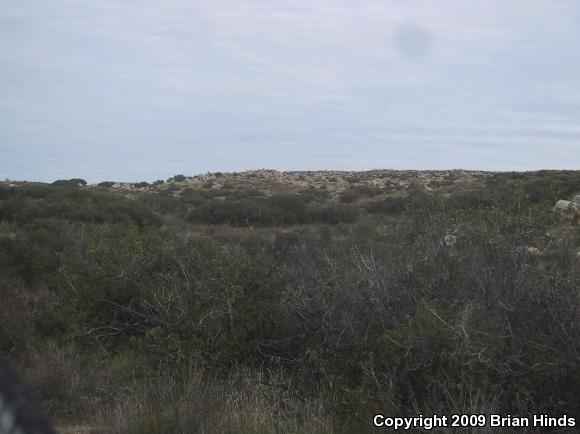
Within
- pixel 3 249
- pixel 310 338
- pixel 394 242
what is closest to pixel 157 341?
pixel 310 338

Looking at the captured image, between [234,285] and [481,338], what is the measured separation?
2.95 m

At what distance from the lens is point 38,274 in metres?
10.7

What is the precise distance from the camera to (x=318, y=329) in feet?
21.0

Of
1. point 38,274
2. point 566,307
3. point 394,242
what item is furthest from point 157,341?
point 38,274

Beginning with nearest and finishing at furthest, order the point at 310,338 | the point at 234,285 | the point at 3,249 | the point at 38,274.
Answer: the point at 310,338 → the point at 234,285 → the point at 38,274 → the point at 3,249

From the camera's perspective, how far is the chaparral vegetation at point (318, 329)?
16.2ft

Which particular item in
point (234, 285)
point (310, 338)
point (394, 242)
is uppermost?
point (394, 242)

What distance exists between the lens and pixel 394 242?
7477mm

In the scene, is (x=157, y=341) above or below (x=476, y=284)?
below

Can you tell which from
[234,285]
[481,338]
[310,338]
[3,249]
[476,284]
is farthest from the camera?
[3,249]

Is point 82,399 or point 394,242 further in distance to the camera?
point 394,242

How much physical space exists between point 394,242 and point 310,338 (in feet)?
5.74

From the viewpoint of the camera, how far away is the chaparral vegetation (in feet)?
16.2

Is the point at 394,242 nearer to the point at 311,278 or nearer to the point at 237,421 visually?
the point at 311,278
